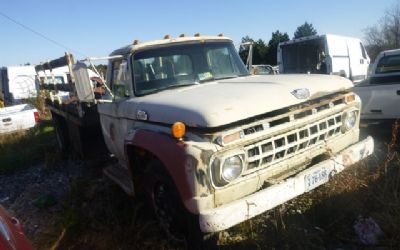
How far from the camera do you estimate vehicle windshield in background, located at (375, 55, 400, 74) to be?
7.93 m

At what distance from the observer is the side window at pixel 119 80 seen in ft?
15.9

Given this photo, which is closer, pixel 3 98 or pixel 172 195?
pixel 172 195

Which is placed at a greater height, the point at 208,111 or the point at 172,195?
the point at 208,111

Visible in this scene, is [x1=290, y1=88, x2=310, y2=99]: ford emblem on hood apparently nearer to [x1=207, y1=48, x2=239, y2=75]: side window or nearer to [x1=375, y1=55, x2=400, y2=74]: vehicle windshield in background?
[x1=207, y1=48, x2=239, y2=75]: side window

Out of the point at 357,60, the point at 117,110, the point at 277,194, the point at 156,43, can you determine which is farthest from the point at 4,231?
the point at 357,60

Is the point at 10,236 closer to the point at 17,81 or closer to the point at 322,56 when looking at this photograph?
the point at 322,56

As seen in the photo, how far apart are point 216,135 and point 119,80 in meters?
2.20

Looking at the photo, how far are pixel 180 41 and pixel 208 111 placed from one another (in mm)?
2000

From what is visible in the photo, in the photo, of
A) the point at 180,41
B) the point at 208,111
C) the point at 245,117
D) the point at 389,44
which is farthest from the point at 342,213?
the point at 389,44

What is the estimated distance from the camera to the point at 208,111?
3301 millimetres

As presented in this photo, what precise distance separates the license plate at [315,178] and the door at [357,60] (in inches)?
490

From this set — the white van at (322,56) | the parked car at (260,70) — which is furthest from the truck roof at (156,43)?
the white van at (322,56)

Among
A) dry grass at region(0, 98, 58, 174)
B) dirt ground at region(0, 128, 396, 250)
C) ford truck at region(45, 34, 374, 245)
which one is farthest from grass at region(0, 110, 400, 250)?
dry grass at region(0, 98, 58, 174)

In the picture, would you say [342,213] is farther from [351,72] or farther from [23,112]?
[351,72]
